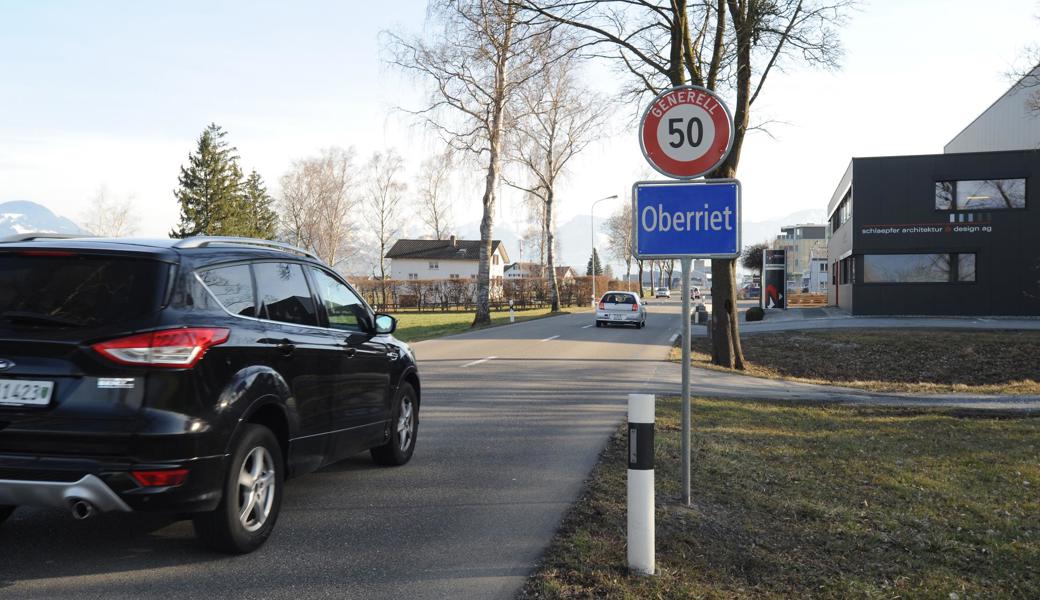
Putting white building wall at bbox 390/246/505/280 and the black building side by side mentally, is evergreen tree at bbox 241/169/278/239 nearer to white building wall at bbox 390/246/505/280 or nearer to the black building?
white building wall at bbox 390/246/505/280

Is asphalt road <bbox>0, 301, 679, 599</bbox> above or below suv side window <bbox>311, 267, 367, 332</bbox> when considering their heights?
below

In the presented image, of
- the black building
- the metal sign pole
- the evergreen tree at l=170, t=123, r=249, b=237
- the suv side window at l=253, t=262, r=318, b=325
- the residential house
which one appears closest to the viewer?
the suv side window at l=253, t=262, r=318, b=325

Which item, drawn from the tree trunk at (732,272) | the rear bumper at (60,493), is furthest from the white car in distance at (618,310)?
the rear bumper at (60,493)

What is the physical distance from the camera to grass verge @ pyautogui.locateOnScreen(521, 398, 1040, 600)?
4.24 metres

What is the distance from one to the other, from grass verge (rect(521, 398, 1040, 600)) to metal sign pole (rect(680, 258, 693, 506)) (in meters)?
0.21

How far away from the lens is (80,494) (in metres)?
3.78

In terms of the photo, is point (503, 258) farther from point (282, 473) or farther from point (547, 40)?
point (282, 473)

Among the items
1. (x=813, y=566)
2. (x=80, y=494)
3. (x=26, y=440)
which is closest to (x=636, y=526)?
(x=813, y=566)

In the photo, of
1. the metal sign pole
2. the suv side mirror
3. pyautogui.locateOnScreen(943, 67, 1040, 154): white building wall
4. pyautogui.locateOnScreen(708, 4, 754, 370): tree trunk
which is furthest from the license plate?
pyautogui.locateOnScreen(943, 67, 1040, 154): white building wall

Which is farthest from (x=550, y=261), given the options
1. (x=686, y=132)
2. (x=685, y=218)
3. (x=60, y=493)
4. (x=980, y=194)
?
(x=60, y=493)

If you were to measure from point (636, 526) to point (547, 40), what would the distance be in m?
12.5

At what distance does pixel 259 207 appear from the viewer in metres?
79.2

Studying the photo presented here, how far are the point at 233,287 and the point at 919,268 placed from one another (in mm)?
35922

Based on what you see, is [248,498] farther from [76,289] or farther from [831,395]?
[831,395]
